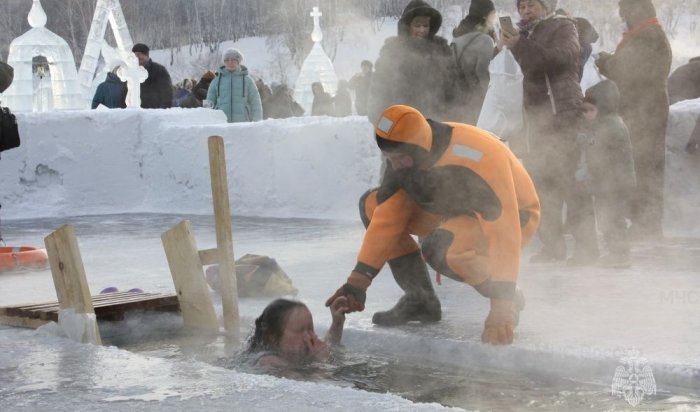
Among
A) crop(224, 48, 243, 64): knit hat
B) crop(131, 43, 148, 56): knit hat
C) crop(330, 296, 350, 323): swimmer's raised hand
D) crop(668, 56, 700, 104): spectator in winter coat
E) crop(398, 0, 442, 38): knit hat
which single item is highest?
crop(131, 43, 148, 56): knit hat

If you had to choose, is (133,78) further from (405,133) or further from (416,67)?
(405,133)

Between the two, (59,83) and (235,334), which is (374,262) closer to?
(235,334)

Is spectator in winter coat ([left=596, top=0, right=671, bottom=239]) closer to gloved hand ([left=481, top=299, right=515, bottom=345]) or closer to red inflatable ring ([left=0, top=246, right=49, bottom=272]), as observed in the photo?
gloved hand ([left=481, top=299, right=515, bottom=345])

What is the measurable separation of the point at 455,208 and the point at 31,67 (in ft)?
51.7

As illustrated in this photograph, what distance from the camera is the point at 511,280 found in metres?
4.21

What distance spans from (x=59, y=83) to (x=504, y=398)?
16.5 metres

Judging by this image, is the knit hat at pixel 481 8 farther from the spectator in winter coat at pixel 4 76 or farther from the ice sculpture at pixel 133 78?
the ice sculpture at pixel 133 78

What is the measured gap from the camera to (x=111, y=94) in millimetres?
15078

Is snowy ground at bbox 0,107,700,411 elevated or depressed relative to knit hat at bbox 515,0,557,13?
depressed

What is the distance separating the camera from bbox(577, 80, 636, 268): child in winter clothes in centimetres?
659

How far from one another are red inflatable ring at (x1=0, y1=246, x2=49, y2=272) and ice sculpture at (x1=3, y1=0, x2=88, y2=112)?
11465 millimetres

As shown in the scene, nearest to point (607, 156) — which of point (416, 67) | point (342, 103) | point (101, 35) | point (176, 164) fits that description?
point (416, 67)

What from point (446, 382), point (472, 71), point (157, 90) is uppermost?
point (157, 90)

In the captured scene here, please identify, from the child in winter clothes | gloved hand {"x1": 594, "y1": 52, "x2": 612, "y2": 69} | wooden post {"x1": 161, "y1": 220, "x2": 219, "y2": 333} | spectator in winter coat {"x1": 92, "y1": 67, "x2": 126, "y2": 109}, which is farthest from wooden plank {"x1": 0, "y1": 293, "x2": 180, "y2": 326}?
spectator in winter coat {"x1": 92, "y1": 67, "x2": 126, "y2": 109}
